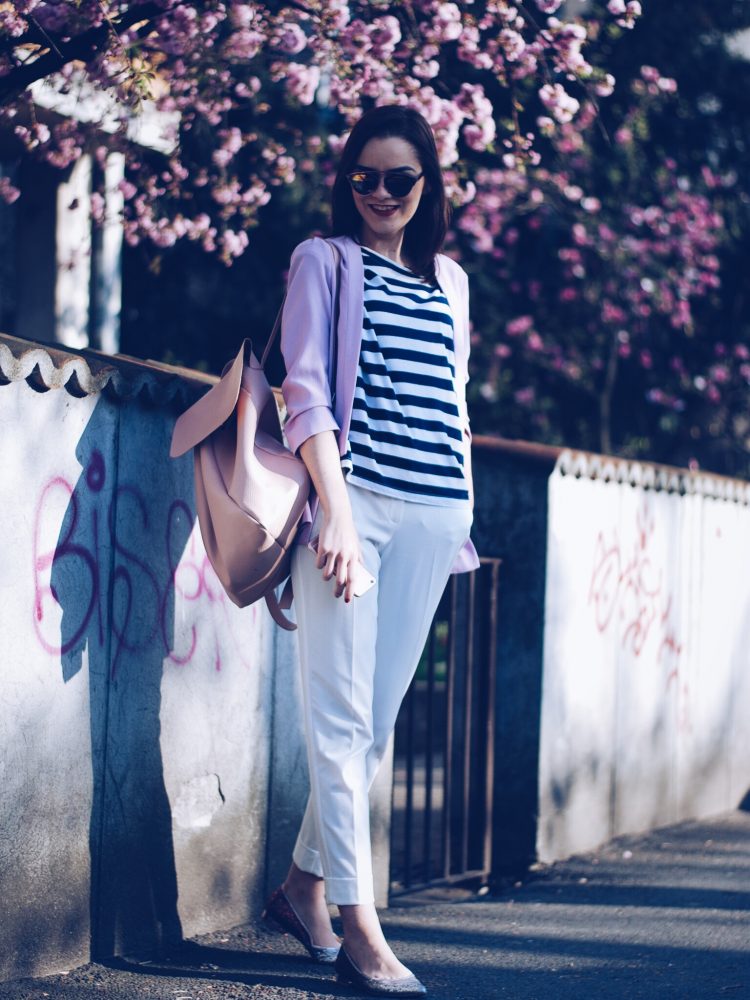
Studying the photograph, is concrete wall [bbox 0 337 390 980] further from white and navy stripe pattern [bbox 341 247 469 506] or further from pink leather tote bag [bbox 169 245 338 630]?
white and navy stripe pattern [bbox 341 247 469 506]

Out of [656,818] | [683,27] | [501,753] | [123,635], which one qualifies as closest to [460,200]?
[501,753]

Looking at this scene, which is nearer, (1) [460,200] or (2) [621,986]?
(2) [621,986]

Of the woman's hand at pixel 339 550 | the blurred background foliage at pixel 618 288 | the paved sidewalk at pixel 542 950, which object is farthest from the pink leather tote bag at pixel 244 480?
the blurred background foliage at pixel 618 288

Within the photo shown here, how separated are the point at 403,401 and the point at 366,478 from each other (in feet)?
0.71

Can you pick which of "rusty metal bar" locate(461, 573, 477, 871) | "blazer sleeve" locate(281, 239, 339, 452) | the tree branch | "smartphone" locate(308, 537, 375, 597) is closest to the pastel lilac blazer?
"blazer sleeve" locate(281, 239, 339, 452)

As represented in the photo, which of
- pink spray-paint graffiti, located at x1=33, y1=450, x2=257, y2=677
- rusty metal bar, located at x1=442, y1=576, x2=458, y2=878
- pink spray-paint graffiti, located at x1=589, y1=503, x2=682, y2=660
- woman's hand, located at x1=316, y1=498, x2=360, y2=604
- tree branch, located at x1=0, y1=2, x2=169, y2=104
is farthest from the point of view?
pink spray-paint graffiti, located at x1=589, y1=503, x2=682, y2=660

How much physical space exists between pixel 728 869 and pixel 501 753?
996 mm

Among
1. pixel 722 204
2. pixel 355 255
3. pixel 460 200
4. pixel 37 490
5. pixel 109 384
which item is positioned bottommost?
pixel 37 490

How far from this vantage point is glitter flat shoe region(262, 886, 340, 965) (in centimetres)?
374

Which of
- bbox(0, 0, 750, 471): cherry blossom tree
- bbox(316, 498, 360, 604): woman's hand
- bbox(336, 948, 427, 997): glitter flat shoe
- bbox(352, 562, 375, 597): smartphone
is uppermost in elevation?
bbox(0, 0, 750, 471): cherry blossom tree

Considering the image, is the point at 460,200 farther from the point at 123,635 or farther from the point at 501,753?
the point at 123,635

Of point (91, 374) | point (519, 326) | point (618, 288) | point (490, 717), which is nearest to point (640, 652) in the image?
point (490, 717)

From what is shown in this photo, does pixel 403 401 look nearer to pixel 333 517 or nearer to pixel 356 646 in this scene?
pixel 333 517

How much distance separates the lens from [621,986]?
12.4ft
